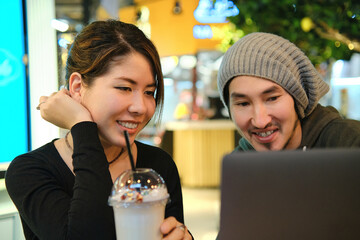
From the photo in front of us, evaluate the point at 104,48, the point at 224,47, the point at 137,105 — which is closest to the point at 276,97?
the point at 137,105

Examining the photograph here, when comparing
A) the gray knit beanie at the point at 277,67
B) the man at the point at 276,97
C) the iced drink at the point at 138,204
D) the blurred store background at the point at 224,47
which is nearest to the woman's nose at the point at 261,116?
the man at the point at 276,97

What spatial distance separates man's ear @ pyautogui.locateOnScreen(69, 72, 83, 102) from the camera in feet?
4.43

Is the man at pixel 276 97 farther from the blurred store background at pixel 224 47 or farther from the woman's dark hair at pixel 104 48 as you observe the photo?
the blurred store background at pixel 224 47

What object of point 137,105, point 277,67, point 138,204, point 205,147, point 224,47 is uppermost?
point 224,47

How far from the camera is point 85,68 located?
4.33ft

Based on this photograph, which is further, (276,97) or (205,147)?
(205,147)

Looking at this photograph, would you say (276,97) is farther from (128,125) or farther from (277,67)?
(128,125)

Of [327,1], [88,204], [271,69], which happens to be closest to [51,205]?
[88,204]

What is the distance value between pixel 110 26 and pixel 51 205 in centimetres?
70

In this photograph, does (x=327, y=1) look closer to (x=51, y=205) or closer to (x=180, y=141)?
(x=51, y=205)

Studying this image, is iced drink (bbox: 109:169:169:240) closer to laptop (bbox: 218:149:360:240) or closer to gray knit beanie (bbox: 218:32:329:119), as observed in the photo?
laptop (bbox: 218:149:360:240)

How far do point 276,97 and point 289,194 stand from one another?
767 millimetres

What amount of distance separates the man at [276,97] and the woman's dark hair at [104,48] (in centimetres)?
32

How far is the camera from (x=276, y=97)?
4.67 ft
